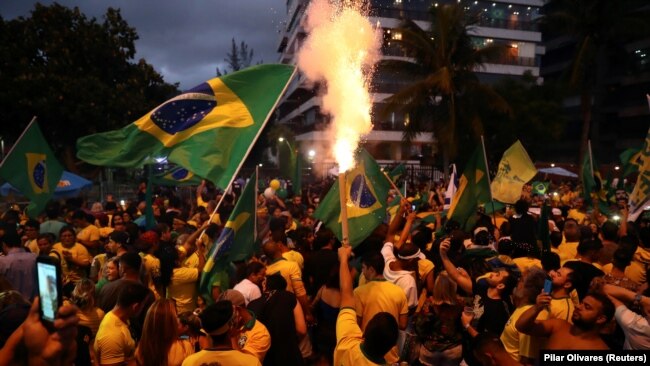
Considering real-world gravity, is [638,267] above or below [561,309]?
below

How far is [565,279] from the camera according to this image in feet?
14.0

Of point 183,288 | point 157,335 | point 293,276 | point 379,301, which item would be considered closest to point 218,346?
point 157,335

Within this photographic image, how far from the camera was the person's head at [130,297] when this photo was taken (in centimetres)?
399

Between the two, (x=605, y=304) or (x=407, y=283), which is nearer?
(x=605, y=304)

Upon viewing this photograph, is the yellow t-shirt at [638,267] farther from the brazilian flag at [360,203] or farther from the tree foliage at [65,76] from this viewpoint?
the tree foliage at [65,76]

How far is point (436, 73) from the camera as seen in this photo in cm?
2472

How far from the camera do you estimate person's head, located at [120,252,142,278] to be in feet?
16.7

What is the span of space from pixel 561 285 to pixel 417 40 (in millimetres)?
23414

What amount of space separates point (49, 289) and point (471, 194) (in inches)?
266

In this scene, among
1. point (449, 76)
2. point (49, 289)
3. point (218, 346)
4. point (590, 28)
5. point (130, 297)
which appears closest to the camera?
point (49, 289)

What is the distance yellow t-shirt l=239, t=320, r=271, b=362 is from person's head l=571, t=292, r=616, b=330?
2534 millimetres

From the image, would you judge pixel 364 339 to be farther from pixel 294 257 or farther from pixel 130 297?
pixel 294 257

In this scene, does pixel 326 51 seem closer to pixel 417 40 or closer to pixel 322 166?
pixel 417 40

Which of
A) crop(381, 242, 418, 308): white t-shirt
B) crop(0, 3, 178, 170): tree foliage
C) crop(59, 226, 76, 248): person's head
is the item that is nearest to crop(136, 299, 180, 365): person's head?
crop(381, 242, 418, 308): white t-shirt
